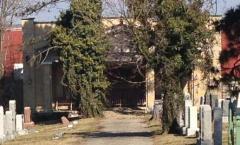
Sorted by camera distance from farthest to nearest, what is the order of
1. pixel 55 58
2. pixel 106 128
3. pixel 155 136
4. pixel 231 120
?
Result: pixel 55 58, pixel 106 128, pixel 155 136, pixel 231 120

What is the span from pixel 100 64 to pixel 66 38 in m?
2.53

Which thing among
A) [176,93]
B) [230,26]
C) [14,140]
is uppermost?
[230,26]

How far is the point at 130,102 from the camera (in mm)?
49750

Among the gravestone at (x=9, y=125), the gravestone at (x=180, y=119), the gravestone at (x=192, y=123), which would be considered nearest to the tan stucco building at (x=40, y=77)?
the gravestone at (x=9, y=125)

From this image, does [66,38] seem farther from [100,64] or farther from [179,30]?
[179,30]

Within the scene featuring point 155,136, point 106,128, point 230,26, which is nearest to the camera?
point 230,26

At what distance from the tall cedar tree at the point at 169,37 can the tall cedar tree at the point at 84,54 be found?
1555cm

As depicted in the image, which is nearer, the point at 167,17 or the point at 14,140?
the point at 167,17

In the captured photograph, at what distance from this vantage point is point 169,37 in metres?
25.2

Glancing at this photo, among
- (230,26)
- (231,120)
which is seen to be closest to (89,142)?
(230,26)

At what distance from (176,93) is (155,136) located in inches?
66.2

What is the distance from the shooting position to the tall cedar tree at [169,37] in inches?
989

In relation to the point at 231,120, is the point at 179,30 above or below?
above

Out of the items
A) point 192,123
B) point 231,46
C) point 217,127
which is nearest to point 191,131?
point 192,123
